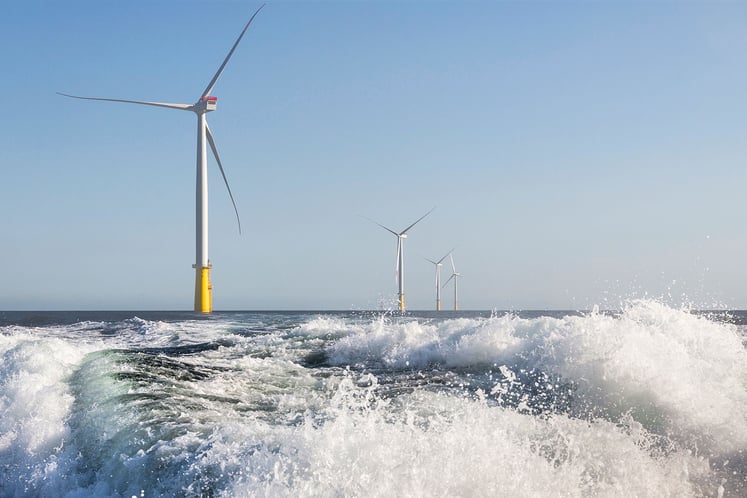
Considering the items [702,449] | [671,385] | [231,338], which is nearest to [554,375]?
[671,385]

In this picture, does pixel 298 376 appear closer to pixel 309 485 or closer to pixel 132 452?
pixel 132 452

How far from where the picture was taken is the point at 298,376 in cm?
1328

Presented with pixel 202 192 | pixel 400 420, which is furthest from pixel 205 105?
pixel 400 420

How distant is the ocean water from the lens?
6.07 meters

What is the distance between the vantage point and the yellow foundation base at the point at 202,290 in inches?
1955

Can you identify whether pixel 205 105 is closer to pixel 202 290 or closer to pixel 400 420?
pixel 202 290

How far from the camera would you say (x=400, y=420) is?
8141 mm

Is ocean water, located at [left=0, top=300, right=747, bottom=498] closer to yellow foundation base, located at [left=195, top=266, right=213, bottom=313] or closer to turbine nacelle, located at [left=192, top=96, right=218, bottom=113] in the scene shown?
yellow foundation base, located at [left=195, top=266, right=213, bottom=313]

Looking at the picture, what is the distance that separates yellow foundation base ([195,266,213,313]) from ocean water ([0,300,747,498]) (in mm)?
34342

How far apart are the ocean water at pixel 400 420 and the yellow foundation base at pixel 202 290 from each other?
34.3m

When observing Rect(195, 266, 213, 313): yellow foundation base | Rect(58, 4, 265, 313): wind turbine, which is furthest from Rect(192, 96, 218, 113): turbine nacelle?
Rect(195, 266, 213, 313): yellow foundation base

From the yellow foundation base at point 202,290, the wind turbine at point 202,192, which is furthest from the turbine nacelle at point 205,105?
the yellow foundation base at point 202,290

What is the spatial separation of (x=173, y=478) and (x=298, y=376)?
23.1 ft

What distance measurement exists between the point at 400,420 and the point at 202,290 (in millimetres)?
43704
